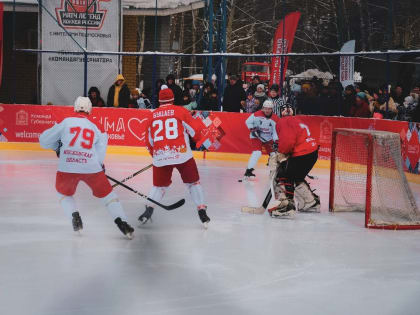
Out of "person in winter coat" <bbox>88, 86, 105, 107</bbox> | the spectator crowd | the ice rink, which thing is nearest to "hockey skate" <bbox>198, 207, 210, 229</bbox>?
the ice rink

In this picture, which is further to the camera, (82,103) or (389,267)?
(82,103)

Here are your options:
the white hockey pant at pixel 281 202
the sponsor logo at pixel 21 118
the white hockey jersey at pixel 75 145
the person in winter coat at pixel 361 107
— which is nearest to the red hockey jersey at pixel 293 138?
the white hockey pant at pixel 281 202

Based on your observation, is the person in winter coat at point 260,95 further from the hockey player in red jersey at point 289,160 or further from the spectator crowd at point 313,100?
the hockey player in red jersey at point 289,160

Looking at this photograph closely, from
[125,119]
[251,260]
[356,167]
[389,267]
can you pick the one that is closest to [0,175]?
[125,119]

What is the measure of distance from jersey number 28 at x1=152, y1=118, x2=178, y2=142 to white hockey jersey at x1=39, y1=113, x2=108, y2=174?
83 centimetres

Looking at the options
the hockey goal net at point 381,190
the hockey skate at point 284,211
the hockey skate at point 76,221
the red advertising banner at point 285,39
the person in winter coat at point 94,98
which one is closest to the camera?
the hockey skate at point 76,221

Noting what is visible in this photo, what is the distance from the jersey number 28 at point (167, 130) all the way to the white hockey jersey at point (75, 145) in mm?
830

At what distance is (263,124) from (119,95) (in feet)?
14.7

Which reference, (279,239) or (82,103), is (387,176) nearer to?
(279,239)

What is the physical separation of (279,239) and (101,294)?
2.62 metres

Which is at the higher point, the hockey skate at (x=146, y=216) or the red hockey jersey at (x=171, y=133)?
the red hockey jersey at (x=171, y=133)

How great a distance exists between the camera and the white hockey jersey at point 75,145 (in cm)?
696

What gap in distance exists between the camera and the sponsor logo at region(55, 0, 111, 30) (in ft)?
58.2

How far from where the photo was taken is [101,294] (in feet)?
17.2
